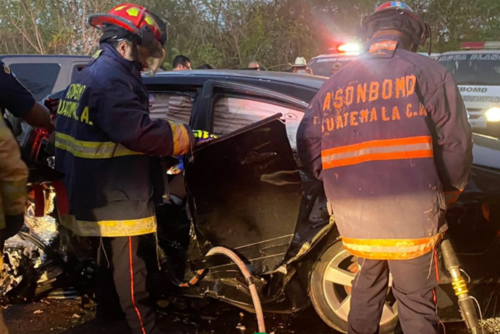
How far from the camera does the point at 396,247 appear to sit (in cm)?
220

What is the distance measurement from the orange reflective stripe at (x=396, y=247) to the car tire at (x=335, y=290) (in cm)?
72

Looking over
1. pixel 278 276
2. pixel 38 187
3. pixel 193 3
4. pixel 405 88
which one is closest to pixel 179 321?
pixel 278 276

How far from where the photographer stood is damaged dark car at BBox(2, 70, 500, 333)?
9.24ft

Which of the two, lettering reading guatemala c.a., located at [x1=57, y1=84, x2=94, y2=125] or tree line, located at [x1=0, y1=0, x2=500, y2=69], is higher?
tree line, located at [x1=0, y1=0, x2=500, y2=69]

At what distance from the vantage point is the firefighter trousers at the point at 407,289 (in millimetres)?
2262

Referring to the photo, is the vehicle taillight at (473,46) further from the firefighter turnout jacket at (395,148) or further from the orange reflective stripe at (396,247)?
the orange reflective stripe at (396,247)

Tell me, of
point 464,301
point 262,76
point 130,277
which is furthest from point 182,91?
point 464,301

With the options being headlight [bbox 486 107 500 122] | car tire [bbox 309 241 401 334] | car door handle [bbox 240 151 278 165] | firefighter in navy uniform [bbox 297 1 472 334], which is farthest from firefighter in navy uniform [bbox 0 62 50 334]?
headlight [bbox 486 107 500 122]

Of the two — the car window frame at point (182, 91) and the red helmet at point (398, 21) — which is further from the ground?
the red helmet at point (398, 21)

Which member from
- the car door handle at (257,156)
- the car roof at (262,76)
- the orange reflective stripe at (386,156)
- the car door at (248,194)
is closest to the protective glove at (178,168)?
the car door at (248,194)

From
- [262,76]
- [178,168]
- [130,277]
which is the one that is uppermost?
[262,76]

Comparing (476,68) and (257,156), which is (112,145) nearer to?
(257,156)

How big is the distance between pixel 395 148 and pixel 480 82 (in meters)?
8.07

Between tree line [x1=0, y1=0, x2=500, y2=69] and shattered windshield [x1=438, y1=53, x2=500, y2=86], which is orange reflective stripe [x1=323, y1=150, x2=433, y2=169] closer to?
shattered windshield [x1=438, y1=53, x2=500, y2=86]
